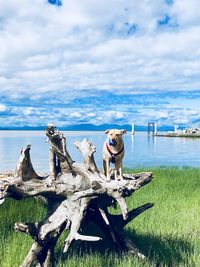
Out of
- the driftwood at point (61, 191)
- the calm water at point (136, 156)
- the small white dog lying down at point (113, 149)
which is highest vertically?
the small white dog lying down at point (113, 149)

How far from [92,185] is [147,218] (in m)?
3.65

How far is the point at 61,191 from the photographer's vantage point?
639cm

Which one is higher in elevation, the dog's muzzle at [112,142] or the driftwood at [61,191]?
the dog's muzzle at [112,142]

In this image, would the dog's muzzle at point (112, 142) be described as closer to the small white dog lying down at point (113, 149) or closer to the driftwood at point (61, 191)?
the small white dog lying down at point (113, 149)

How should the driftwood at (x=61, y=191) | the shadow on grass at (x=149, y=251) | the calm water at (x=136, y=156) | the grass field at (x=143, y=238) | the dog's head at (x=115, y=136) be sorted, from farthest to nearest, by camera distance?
the calm water at (x=136, y=156)
the shadow on grass at (x=149, y=251)
the grass field at (x=143, y=238)
the dog's head at (x=115, y=136)
the driftwood at (x=61, y=191)

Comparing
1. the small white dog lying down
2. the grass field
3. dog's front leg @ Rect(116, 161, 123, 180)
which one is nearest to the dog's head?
the small white dog lying down

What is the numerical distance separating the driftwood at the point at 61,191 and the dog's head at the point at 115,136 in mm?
425

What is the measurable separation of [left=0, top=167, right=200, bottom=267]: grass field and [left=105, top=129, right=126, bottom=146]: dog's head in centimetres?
183

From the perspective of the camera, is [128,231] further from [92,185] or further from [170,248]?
[92,185]

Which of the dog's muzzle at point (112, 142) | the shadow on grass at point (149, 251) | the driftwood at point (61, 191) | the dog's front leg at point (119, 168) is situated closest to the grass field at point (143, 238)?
the shadow on grass at point (149, 251)

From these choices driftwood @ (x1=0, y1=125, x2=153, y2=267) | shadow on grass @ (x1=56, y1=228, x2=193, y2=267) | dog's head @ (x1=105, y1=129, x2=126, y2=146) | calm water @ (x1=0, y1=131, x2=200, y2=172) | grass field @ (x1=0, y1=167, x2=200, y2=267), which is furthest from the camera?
calm water @ (x1=0, y1=131, x2=200, y2=172)

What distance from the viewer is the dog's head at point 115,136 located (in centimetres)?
633

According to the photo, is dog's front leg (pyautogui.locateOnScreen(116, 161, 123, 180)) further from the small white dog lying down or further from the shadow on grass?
the shadow on grass

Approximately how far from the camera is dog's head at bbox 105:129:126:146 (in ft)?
20.8
